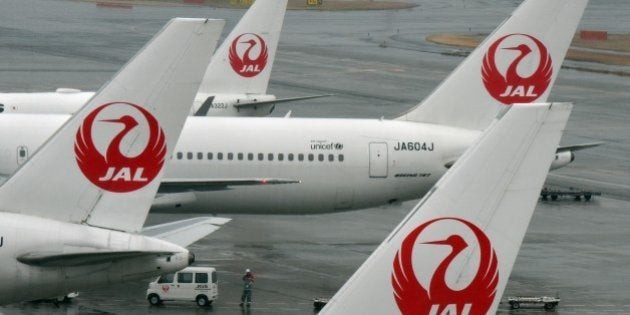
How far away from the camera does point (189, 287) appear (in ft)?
129

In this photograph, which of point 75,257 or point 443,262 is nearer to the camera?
point 443,262

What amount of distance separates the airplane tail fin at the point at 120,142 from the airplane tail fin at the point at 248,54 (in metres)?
38.9

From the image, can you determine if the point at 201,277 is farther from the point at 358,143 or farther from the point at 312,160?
the point at 358,143

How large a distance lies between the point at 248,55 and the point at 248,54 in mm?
47

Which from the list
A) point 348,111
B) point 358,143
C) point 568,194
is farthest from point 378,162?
point 348,111

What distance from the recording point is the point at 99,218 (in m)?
25.7

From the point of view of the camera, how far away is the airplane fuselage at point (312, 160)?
151 ft

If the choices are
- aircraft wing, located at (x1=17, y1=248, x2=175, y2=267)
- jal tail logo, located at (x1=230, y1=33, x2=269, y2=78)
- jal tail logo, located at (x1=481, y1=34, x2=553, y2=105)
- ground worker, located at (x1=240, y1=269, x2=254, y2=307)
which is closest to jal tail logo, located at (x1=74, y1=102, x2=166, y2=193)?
aircraft wing, located at (x1=17, y1=248, x2=175, y2=267)

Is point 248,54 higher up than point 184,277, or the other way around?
point 248,54

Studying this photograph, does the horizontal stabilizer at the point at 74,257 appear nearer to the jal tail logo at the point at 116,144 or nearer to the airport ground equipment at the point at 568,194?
the jal tail logo at the point at 116,144

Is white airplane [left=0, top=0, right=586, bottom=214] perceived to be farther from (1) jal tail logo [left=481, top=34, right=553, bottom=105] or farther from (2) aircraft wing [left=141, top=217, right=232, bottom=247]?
(2) aircraft wing [left=141, top=217, right=232, bottom=247]

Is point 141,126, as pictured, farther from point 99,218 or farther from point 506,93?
point 506,93

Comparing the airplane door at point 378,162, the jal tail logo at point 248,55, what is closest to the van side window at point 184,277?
the airplane door at point 378,162

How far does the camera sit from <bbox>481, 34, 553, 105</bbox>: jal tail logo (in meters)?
45.9
